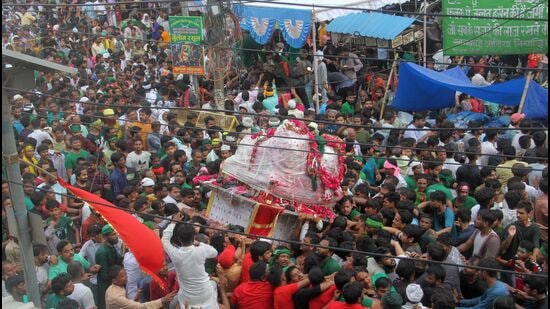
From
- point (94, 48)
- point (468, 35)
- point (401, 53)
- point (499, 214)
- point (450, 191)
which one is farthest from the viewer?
point (94, 48)

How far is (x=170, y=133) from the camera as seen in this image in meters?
11.6

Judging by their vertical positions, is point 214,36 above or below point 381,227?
above

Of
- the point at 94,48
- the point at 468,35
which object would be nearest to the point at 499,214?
the point at 468,35

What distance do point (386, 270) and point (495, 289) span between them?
0.92 m

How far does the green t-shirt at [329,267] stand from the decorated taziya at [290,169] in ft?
5.25

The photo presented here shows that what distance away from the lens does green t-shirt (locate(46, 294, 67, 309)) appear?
6.39m

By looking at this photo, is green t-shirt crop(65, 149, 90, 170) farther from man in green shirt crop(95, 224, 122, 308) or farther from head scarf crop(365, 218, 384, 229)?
head scarf crop(365, 218, 384, 229)

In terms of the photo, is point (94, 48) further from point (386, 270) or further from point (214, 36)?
point (386, 270)

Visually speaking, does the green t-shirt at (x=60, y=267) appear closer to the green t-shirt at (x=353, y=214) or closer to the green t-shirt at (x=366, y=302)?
the green t-shirt at (x=366, y=302)

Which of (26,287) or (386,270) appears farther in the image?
(386,270)

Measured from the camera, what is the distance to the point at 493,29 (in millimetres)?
11141

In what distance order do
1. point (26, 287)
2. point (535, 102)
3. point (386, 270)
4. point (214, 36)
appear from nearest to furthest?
point (26, 287) → point (386, 270) → point (535, 102) → point (214, 36)

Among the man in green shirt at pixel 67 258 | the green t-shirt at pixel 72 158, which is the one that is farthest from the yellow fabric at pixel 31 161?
the man in green shirt at pixel 67 258

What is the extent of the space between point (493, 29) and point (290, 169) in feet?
14.7
